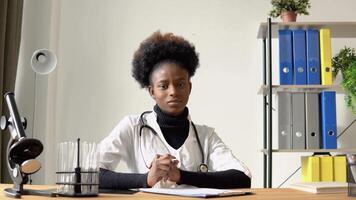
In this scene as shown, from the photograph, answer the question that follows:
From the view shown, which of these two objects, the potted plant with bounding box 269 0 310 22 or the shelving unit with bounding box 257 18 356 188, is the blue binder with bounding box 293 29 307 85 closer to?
the shelving unit with bounding box 257 18 356 188

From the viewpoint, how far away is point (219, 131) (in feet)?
11.2

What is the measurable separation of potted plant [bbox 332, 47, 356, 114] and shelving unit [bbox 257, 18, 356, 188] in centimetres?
11

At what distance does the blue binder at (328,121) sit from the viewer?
3.01 meters

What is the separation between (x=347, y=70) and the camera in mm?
2930

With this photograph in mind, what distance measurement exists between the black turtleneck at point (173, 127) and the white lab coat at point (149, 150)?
2cm

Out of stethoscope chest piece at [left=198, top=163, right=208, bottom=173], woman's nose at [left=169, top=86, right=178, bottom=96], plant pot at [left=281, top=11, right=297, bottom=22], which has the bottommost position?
stethoscope chest piece at [left=198, top=163, right=208, bottom=173]

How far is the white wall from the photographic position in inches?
132

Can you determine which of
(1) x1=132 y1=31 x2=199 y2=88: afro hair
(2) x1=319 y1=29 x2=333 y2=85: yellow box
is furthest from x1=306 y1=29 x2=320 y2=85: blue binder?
(1) x1=132 y1=31 x2=199 y2=88: afro hair

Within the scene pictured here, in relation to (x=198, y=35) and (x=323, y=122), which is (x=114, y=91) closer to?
(x=198, y=35)

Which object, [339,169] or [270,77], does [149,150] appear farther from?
[339,169]

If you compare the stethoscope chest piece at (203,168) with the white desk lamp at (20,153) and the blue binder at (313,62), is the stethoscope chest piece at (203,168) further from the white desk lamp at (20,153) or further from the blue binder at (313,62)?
the blue binder at (313,62)

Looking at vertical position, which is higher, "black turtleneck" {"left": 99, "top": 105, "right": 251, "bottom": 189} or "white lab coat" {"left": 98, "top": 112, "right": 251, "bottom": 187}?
"white lab coat" {"left": 98, "top": 112, "right": 251, "bottom": 187}

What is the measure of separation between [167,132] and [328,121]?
1.48 meters

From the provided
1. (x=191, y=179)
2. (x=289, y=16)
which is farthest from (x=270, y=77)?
(x=191, y=179)
